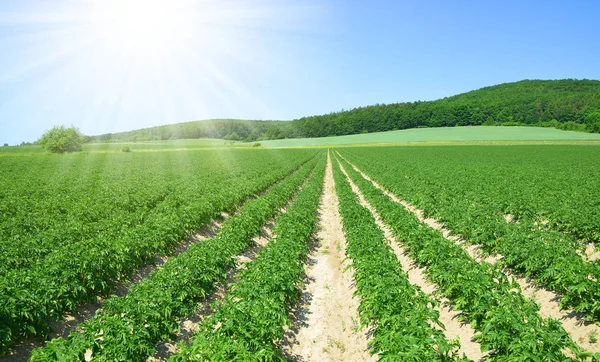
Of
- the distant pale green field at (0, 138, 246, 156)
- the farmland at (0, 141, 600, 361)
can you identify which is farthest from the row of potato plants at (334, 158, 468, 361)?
the distant pale green field at (0, 138, 246, 156)

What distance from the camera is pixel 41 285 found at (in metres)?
6.26

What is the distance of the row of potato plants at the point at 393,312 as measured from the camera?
5012 millimetres

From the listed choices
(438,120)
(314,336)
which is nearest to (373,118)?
(438,120)

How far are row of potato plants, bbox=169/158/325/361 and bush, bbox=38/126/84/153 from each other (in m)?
107

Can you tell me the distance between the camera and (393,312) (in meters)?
6.28

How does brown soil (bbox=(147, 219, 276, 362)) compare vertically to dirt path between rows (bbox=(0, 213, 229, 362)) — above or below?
below

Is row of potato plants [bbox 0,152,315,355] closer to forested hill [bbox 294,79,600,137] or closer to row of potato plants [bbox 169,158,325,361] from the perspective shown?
row of potato plants [bbox 169,158,325,361]

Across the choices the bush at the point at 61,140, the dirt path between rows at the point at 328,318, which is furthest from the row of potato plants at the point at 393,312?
the bush at the point at 61,140

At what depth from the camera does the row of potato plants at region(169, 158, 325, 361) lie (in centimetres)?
494

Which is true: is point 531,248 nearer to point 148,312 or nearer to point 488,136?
point 148,312

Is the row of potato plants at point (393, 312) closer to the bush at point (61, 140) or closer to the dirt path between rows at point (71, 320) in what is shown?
the dirt path between rows at point (71, 320)

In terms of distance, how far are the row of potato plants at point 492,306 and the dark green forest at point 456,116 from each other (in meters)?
132

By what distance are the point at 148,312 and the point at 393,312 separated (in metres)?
4.75

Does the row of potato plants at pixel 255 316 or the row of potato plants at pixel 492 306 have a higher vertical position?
the row of potato plants at pixel 255 316
